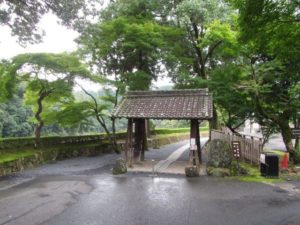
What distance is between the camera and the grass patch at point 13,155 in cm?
1519

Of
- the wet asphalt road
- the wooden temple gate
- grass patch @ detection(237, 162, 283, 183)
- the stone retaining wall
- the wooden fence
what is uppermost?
the wooden temple gate

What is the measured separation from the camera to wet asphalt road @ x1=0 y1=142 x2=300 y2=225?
772 cm

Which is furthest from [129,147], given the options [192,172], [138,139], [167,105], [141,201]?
[141,201]

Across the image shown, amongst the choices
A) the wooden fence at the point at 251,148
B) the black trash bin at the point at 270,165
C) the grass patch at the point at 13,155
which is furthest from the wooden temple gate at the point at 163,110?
the grass patch at the point at 13,155

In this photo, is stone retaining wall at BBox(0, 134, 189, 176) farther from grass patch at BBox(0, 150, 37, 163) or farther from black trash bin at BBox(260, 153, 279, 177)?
black trash bin at BBox(260, 153, 279, 177)

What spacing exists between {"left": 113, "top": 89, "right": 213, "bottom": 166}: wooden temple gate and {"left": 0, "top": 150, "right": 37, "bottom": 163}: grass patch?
5588 millimetres

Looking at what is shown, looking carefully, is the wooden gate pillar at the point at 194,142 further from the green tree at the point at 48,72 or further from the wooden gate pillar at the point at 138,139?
the green tree at the point at 48,72

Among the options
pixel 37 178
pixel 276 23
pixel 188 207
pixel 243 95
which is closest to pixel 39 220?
pixel 188 207

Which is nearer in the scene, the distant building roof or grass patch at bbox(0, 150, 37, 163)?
the distant building roof

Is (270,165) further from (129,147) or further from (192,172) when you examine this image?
(129,147)

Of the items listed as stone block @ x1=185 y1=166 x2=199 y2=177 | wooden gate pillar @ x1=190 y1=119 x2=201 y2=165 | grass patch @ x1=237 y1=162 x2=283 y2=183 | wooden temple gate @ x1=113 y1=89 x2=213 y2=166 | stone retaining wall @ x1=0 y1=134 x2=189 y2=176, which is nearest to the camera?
grass patch @ x1=237 y1=162 x2=283 y2=183

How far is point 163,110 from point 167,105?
1.87 ft

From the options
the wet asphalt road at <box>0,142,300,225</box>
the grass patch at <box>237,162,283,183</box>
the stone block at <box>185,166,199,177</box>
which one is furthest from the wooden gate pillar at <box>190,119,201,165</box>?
the grass patch at <box>237,162,283,183</box>

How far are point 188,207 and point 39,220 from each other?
4017 mm
